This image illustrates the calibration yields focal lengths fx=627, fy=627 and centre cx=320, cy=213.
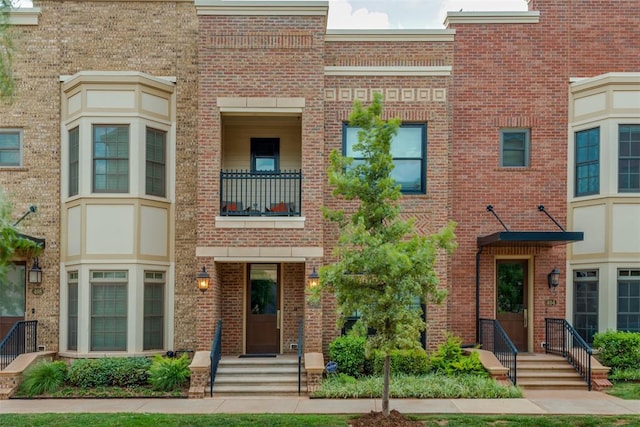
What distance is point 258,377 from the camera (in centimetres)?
1366

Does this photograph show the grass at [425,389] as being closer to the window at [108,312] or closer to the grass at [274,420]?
the grass at [274,420]

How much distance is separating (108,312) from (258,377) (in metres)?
3.87

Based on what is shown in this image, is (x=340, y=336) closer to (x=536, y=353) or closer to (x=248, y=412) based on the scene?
(x=248, y=412)

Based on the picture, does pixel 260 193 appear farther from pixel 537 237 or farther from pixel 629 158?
pixel 629 158

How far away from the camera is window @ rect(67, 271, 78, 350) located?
14773 mm

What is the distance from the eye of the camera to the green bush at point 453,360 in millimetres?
13734

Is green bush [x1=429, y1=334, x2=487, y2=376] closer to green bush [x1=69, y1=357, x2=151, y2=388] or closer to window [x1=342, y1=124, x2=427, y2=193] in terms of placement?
window [x1=342, y1=124, x2=427, y2=193]

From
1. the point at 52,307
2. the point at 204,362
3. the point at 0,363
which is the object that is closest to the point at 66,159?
the point at 52,307

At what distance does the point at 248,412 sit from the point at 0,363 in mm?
6325

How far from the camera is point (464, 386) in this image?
42.2 feet

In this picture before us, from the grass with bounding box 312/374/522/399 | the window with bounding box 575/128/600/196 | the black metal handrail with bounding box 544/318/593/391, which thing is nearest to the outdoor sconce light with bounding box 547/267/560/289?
the black metal handrail with bounding box 544/318/593/391

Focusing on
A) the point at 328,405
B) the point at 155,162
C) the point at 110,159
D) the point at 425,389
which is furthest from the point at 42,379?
the point at 425,389

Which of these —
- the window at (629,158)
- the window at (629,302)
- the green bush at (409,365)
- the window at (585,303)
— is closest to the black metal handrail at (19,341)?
the green bush at (409,365)

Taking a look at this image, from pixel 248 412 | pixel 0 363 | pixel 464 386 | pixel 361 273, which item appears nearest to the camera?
pixel 361 273
